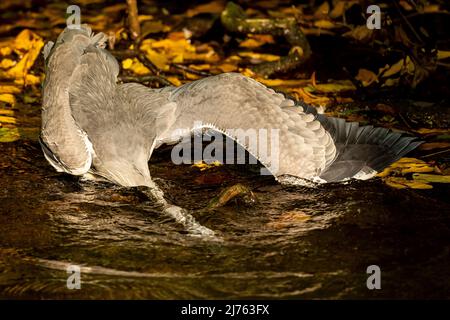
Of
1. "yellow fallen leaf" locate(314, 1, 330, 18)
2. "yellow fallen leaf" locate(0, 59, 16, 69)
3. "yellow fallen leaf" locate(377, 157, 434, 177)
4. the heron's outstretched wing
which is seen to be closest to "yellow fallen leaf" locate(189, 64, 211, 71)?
"yellow fallen leaf" locate(314, 1, 330, 18)

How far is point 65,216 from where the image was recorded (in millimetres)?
6199

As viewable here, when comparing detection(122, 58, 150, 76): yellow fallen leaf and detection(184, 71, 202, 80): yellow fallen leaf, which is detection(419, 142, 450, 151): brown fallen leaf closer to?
detection(184, 71, 202, 80): yellow fallen leaf

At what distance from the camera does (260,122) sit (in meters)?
6.51

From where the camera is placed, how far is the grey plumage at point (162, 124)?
6500mm

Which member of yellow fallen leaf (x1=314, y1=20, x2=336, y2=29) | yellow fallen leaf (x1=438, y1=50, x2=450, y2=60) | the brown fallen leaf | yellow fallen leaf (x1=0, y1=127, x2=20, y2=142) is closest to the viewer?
the brown fallen leaf

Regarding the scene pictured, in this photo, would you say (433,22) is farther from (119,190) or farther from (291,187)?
(119,190)

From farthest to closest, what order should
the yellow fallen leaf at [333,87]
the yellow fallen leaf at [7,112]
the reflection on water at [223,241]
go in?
the yellow fallen leaf at [333,87] → the yellow fallen leaf at [7,112] → the reflection on water at [223,241]

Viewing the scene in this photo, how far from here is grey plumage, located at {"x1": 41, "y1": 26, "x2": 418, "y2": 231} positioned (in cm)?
650

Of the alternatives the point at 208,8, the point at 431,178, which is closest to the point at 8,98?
the point at 208,8

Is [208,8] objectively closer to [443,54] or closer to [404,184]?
[443,54]

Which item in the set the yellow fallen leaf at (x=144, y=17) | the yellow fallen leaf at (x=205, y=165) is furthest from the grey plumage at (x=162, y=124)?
the yellow fallen leaf at (x=144, y=17)

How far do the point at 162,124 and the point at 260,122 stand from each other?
779 mm

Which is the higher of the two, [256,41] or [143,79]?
[256,41]

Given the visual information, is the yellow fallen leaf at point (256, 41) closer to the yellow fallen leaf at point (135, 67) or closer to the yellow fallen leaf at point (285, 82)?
the yellow fallen leaf at point (285, 82)
